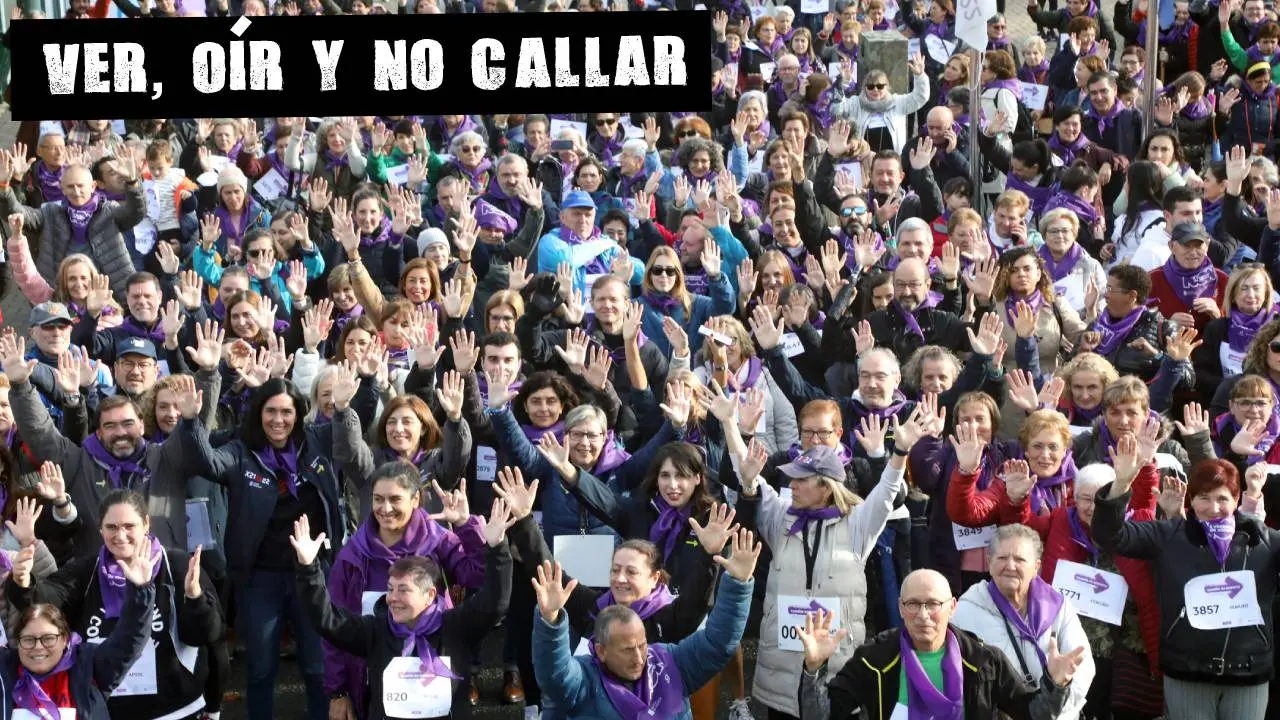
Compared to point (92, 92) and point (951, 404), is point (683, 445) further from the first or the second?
point (92, 92)

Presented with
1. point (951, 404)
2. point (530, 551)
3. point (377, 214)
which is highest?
point (377, 214)

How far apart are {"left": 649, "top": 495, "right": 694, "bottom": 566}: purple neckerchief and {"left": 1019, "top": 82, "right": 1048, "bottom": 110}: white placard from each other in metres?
7.43

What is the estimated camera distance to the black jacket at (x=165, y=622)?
6.53 meters

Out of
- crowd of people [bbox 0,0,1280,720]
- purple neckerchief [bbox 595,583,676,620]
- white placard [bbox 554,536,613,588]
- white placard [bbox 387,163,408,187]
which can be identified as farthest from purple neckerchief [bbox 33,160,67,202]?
purple neckerchief [bbox 595,583,676,620]

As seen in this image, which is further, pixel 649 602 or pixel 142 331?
pixel 142 331

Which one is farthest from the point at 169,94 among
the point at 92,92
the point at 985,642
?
the point at 985,642

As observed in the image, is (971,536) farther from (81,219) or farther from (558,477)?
(81,219)

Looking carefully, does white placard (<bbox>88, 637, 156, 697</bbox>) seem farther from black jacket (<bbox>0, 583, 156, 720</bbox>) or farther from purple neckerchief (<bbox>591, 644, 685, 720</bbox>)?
purple neckerchief (<bbox>591, 644, 685, 720</bbox>)

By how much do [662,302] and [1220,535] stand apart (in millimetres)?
3364

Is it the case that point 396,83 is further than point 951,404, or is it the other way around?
point 396,83

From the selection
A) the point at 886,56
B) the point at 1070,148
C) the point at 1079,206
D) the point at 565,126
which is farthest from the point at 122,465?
the point at 886,56

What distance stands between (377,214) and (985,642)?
17.9 feet

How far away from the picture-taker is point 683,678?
6.24m

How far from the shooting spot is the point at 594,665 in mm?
6125
